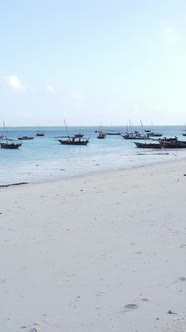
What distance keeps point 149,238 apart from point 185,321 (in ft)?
9.83

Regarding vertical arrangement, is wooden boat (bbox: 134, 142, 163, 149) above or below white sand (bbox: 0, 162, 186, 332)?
below

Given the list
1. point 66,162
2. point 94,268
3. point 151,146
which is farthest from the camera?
point 151,146

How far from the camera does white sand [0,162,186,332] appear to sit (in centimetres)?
410

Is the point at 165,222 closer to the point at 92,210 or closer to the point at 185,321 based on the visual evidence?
the point at 92,210

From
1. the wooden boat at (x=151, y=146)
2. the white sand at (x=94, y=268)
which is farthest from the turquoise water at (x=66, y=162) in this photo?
the white sand at (x=94, y=268)

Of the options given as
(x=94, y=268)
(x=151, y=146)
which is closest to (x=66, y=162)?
(x=151, y=146)

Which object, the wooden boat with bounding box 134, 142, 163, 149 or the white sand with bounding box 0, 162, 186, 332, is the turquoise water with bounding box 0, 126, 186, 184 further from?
the white sand with bounding box 0, 162, 186, 332

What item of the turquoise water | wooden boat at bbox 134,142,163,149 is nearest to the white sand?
the turquoise water

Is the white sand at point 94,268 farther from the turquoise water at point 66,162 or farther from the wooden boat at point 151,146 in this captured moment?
the wooden boat at point 151,146

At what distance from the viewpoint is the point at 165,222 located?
810 centimetres

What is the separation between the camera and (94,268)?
551cm

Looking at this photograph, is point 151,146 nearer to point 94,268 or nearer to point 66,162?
point 66,162

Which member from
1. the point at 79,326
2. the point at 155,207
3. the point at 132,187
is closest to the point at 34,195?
the point at 132,187

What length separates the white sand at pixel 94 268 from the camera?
410 cm
